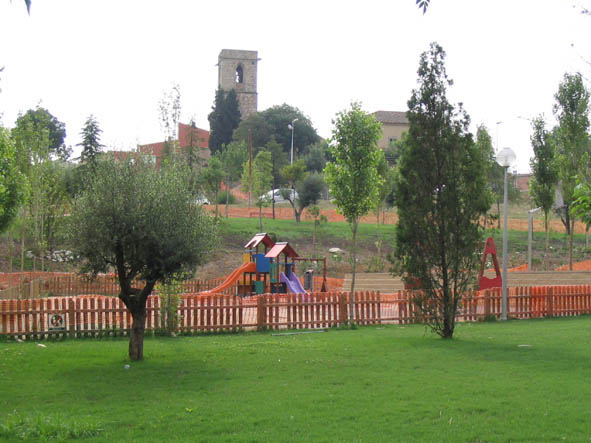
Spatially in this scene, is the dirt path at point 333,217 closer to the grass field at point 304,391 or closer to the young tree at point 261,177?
the young tree at point 261,177

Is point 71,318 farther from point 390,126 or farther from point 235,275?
point 390,126

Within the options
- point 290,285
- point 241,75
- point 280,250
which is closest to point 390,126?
point 241,75

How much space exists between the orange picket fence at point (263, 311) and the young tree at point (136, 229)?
196 inches

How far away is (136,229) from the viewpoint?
11.2 metres

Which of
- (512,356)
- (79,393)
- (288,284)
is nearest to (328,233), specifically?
(288,284)

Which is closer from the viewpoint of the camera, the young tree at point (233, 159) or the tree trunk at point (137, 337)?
the tree trunk at point (137, 337)

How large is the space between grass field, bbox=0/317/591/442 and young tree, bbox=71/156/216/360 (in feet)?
5.35

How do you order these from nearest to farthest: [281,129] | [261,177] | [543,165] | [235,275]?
[235,275]
[543,165]
[261,177]
[281,129]

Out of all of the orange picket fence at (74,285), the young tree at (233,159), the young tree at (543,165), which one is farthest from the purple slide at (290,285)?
the young tree at (233,159)

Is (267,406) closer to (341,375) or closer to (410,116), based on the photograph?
(341,375)

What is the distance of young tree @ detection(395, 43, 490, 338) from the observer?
14672mm

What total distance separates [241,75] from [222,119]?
17.0 m

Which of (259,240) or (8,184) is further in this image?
(259,240)

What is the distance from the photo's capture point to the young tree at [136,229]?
36.6 ft
